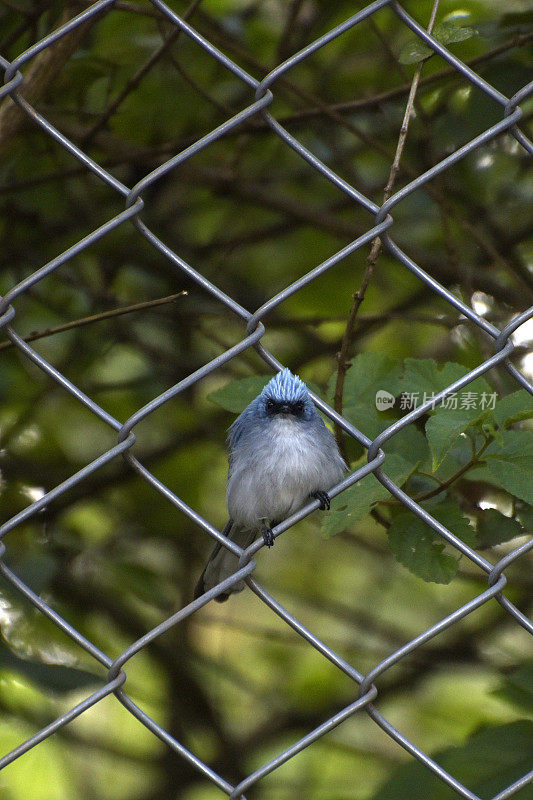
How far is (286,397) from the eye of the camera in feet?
9.91

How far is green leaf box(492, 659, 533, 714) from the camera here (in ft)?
8.10

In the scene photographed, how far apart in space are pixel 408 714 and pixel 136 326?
2803 millimetres

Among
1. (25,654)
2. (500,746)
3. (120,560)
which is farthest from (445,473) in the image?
(120,560)

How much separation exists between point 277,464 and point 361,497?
39.8 inches

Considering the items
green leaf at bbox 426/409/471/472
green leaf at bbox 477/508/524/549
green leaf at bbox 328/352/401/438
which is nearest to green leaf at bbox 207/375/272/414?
green leaf at bbox 328/352/401/438

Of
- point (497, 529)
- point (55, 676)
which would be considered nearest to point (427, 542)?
point (497, 529)

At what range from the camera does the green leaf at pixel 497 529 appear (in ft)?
8.23

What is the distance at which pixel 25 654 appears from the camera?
2.84 meters

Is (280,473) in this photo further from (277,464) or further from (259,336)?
(259,336)

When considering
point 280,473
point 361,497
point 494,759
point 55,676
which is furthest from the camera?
point 280,473

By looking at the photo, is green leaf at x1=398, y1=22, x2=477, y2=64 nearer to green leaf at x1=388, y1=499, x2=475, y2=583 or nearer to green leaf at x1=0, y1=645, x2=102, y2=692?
green leaf at x1=388, y1=499, x2=475, y2=583

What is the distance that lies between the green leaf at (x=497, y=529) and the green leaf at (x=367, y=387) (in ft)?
1.36

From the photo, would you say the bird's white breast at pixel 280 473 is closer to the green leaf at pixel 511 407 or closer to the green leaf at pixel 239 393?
the green leaf at pixel 239 393

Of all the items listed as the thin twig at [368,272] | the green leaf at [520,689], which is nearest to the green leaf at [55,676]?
the thin twig at [368,272]
